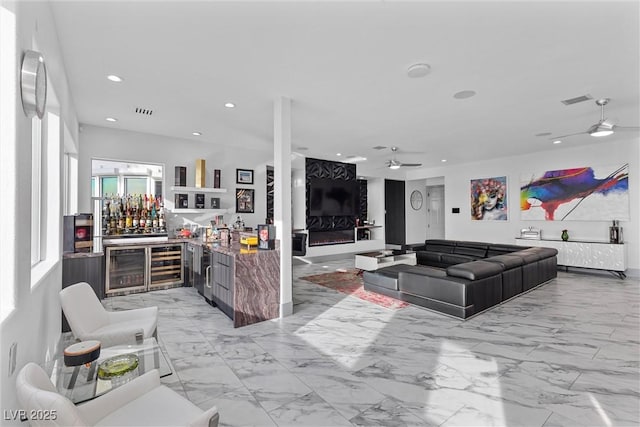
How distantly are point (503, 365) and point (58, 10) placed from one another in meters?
4.61

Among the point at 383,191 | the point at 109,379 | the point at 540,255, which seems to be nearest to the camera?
the point at 109,379

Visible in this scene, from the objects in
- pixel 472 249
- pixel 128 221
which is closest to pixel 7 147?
pixel 128 221

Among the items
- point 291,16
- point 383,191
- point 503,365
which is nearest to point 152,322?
point 291,16

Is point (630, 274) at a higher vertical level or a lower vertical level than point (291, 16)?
lower

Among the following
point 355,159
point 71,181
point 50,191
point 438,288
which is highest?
point 355,159

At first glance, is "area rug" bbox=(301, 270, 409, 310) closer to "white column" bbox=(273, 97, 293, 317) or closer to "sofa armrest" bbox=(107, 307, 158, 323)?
"white column" bbox=(273, 97, 293, 317)

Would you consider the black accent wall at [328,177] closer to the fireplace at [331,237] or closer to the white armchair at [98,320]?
the fireplace at [331,237]

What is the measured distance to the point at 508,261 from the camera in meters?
4.47

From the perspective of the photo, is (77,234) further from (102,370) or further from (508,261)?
(508,261)

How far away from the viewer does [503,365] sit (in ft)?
8.80

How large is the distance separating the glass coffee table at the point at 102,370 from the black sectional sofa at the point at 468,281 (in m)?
3.31

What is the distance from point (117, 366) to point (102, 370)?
0.07 m

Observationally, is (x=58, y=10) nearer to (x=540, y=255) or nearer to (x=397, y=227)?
(x=540, y=255)

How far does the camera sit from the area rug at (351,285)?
451 centimetres
